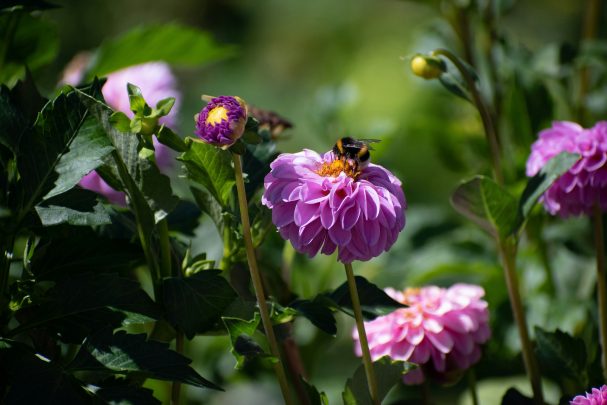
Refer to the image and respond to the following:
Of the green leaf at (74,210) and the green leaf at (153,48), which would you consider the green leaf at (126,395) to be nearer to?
the green leaf at (74,210)

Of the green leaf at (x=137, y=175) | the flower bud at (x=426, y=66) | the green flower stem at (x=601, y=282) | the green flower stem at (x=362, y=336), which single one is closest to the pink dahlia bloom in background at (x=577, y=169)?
the green flower stem at (x=601, y=282)

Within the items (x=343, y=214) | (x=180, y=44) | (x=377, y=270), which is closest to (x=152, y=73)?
(x=180, y=44)

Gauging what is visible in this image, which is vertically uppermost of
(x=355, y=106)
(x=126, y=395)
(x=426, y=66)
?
(x=426, y=66)

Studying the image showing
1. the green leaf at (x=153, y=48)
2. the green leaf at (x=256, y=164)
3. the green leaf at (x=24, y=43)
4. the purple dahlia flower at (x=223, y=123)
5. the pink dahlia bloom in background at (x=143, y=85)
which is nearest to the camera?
the purple dahlia flower at (x=223, y=123)

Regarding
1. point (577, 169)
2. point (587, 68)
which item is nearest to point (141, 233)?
point (577, 169)

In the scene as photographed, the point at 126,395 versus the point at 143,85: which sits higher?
the point at 126,395

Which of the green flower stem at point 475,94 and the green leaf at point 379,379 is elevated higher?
the green flower stem at point 475,94

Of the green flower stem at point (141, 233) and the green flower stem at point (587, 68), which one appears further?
the green flower stem at point (587, 68)

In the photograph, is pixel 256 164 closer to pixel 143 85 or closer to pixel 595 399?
pixel 595 399

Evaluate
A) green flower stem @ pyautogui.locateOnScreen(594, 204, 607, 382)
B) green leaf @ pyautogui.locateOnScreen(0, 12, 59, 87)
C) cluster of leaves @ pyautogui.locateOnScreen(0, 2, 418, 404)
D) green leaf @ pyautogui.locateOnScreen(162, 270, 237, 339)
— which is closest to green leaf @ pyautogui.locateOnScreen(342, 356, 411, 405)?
cluster of leaves @ pyautogui.locateOnScreen(0, 2, 418, 404)
